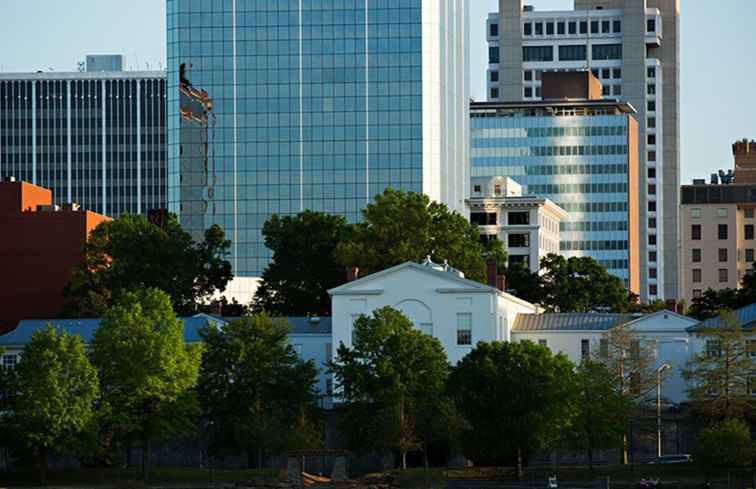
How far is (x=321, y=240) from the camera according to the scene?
191 metres

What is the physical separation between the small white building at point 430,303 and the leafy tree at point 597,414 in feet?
66.3

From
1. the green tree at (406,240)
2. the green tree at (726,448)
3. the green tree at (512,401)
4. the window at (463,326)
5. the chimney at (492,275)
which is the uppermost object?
the green tree at (406,240)

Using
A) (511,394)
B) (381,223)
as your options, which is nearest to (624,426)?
(511,394)

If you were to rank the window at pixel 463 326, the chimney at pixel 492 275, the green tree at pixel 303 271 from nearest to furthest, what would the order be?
the window at pixel 463 326 < the chimney at pixel 492 275 < the green tree at pixel 303 271

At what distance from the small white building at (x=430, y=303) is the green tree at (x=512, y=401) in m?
19.5

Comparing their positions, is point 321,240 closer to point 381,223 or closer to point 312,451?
point 381,223

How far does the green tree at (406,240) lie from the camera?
585ft

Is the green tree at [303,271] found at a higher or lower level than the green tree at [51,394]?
higher

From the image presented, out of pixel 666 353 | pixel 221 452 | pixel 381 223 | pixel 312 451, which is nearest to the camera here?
pixel 312 451

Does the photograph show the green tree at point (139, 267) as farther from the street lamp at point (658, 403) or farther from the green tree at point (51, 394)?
the street lamp at point (658, 403)

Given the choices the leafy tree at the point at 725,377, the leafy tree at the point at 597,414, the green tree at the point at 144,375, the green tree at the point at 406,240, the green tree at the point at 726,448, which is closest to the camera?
the green tree at the point at 726,448

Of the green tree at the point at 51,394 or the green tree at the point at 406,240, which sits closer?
the green tree at the point at 51,394

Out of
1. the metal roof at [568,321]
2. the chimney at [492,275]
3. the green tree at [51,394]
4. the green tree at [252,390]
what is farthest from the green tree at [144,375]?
the metal roof at [568,321]

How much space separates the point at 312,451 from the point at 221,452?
36.9ft
